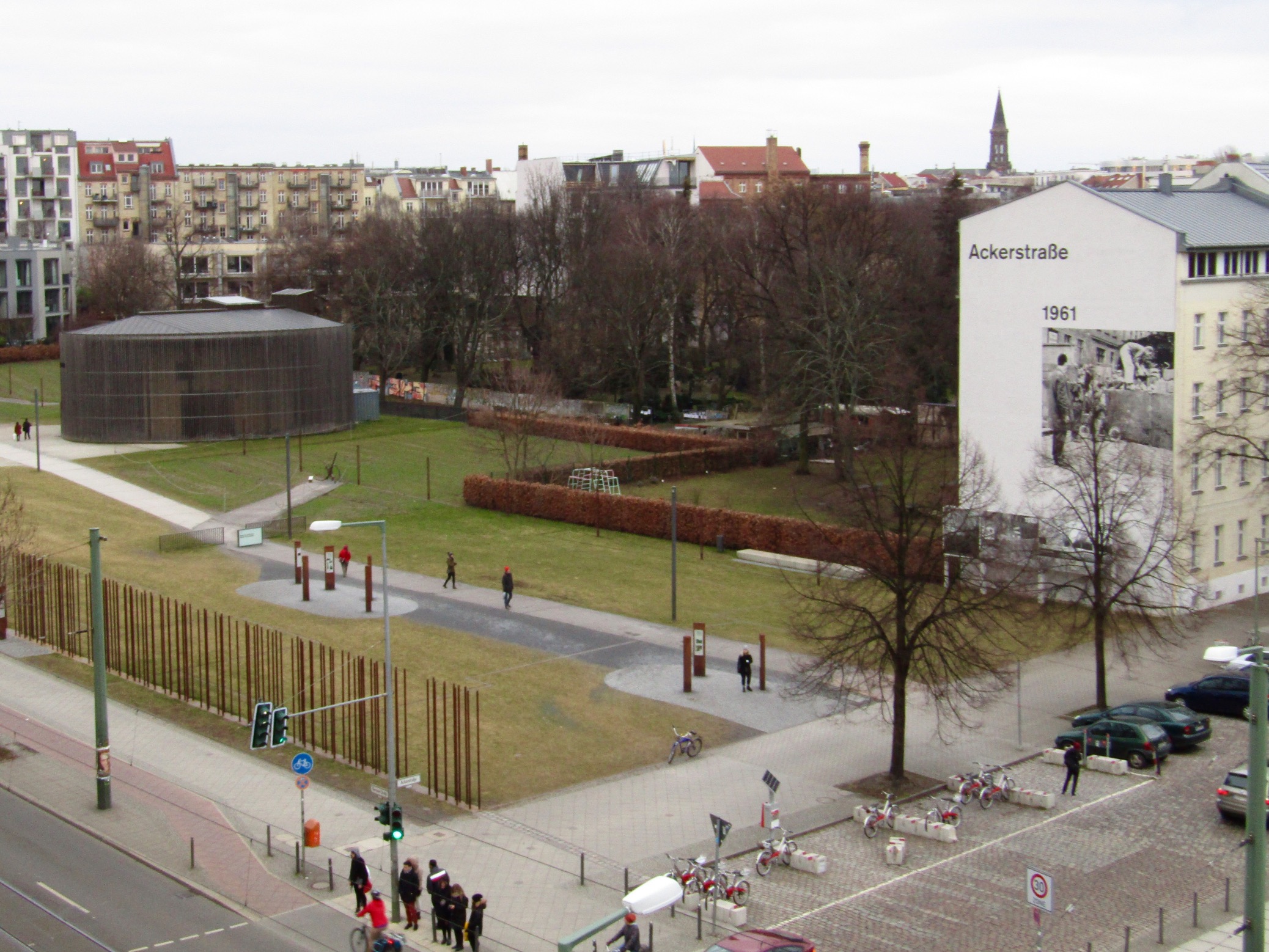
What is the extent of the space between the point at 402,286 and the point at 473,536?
44.5 m

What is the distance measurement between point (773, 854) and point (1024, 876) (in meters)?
4.35

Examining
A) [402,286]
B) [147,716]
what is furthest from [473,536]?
[402,286]

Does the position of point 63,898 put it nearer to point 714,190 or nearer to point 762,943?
point 762,943

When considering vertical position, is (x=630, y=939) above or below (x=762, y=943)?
below

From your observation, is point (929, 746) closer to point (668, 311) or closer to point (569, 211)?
point (668, 311)

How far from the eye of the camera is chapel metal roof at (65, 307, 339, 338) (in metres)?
72.8

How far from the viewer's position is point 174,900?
76.5ft

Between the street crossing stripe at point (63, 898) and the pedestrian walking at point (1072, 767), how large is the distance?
60.6 feet

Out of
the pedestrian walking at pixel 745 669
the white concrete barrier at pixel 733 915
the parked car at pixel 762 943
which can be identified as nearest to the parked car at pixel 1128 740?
the pedestrian walking at pixel 745 669

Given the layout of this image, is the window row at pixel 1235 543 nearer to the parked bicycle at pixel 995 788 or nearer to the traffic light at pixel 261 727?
the parked bicycle at pixel 995 788

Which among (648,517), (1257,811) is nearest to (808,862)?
(1257,811)

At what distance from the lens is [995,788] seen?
28281mm

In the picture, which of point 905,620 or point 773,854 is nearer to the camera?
point 773,854

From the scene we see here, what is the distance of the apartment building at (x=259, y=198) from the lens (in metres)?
150
